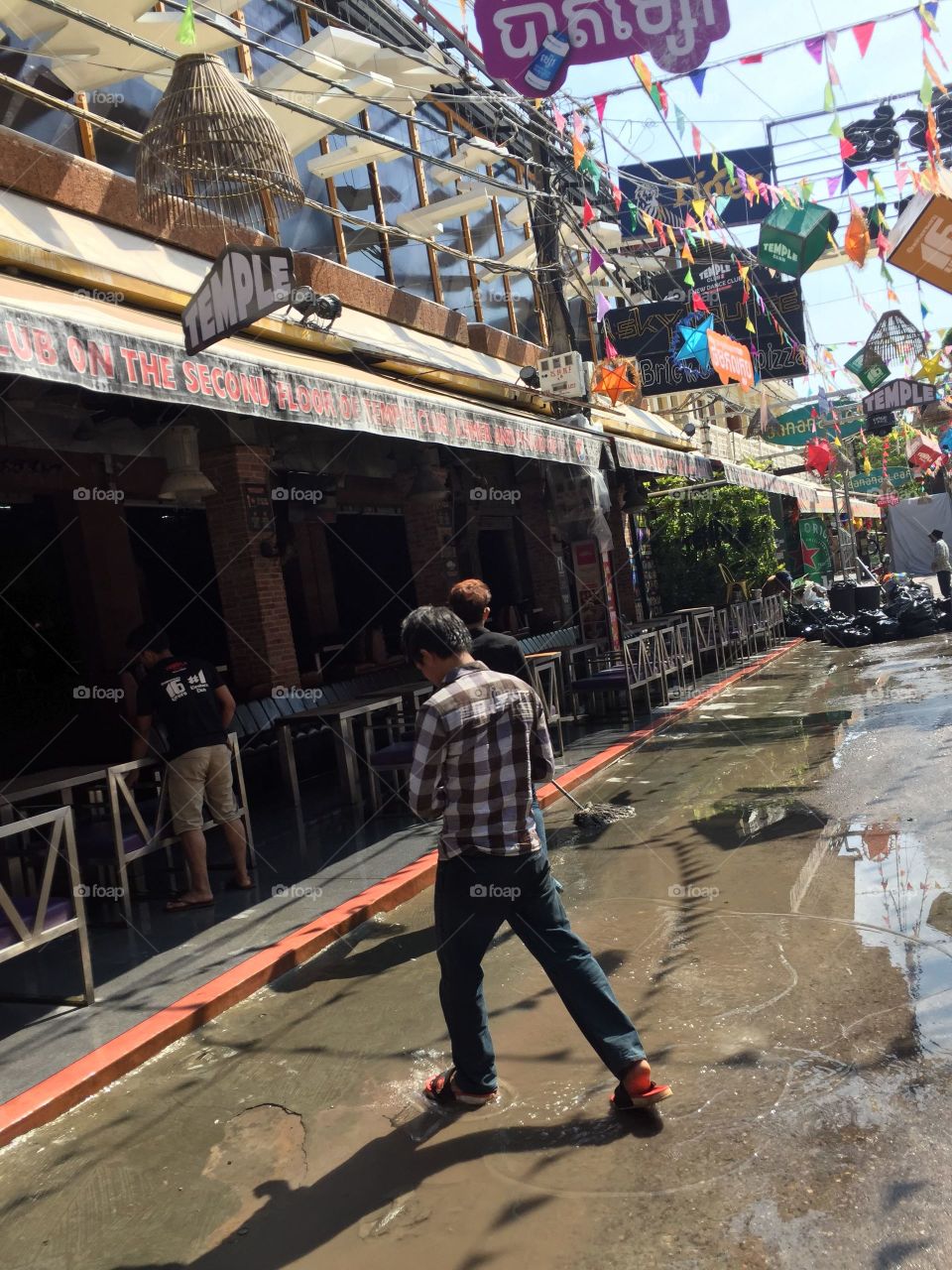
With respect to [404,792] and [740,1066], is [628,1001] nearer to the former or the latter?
[740,1066]

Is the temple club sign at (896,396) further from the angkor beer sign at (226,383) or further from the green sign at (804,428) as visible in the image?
the angkor beer sign at (226,383)

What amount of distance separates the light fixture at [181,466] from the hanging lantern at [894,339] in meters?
14.3

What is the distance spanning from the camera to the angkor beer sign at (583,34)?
7.48m

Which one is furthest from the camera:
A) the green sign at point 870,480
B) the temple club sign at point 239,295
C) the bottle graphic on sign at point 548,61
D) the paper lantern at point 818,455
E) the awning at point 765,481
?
the green sign at point 870,480

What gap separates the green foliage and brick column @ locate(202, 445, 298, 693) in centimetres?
1004

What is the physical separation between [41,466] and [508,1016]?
288 inches

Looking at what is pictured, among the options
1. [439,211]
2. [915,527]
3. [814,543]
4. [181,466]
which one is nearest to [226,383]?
[181,466]

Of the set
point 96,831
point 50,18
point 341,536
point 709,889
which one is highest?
point 50,18

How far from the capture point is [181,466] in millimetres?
9742

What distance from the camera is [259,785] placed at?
1061 cm

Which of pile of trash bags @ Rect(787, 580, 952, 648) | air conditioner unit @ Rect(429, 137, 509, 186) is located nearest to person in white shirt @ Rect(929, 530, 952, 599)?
pile of trash bags @ Rect(787, 580, 952, 648)

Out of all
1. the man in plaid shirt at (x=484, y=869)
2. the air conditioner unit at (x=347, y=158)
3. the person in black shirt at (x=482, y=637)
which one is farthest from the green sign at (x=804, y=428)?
the man in plaid shirt at (x=484, y=869)

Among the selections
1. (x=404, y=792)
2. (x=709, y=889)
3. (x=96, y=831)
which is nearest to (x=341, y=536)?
(x=404, y=792)

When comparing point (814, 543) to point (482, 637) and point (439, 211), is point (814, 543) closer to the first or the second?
point (439, 211)
